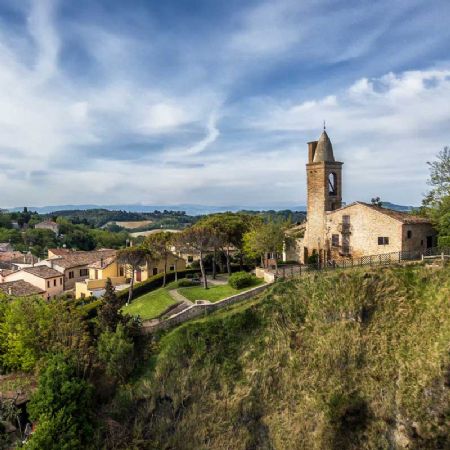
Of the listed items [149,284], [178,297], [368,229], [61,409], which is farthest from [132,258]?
[368,229]

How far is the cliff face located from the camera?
74.8 feet

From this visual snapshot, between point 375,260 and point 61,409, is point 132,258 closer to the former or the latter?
point 61,409

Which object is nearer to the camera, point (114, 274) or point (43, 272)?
point (114, 274)

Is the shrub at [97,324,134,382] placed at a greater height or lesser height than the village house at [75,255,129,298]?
lesser

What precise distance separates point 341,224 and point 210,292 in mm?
13699

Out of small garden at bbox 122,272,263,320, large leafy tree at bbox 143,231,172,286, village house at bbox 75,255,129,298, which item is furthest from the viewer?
village house at bbox 75,255,129,298

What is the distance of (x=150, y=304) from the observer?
34250mm

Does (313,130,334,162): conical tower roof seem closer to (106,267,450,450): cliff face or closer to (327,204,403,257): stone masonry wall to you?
(327,204,403,257): stone masonry wall

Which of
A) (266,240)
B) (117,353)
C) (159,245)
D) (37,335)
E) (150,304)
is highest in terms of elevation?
(266,240)

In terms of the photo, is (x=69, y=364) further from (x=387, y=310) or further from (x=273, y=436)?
(x=387, y=310)

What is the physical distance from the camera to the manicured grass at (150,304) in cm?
3203

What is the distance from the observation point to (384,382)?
23750 millimetres

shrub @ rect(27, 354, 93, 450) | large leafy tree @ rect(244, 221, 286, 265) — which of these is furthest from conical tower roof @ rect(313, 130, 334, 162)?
shrub @ rect(27, 354, 93, 450)

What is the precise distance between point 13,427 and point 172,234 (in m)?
22.6
